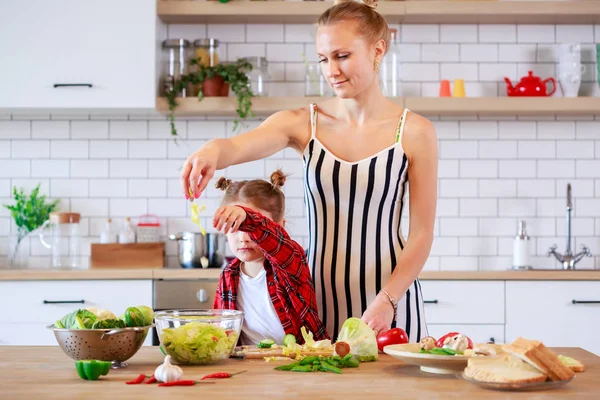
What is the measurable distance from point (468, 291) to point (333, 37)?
6.58ft

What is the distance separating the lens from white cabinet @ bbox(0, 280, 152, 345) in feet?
12.6

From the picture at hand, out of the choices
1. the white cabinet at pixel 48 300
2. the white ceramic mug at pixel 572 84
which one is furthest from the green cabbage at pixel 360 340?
the white ceramic mug at pixel 572 84

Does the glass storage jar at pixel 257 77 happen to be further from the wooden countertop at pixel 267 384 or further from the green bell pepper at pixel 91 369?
the green bell pepper at pixel 91 369

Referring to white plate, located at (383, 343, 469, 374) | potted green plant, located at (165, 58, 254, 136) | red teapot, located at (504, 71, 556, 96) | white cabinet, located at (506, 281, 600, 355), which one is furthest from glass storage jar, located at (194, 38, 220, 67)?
white plate, located at (383, 343, 469, 374)

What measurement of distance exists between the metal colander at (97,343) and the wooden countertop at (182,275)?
6.91ft

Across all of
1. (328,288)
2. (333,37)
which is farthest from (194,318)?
(333,37)

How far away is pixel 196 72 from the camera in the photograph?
14.1 feet

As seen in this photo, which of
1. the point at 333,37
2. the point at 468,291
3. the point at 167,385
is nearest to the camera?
the point at 167,385

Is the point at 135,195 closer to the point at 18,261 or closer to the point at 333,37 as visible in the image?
the point at 18,261

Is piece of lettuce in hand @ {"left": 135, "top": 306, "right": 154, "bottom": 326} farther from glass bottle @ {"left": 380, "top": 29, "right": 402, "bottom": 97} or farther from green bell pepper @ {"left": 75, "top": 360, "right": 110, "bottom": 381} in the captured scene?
glass bottle @ {"left": 380, "top": 29, "right": 402, "bottom": 97}

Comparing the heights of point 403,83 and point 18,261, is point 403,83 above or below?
above

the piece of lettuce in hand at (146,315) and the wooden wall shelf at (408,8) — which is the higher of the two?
the wooden wall shelf at (408,8)

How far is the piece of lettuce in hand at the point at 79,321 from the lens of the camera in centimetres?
171

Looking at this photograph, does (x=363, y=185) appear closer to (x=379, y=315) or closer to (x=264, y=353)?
(x=379, y=315)
